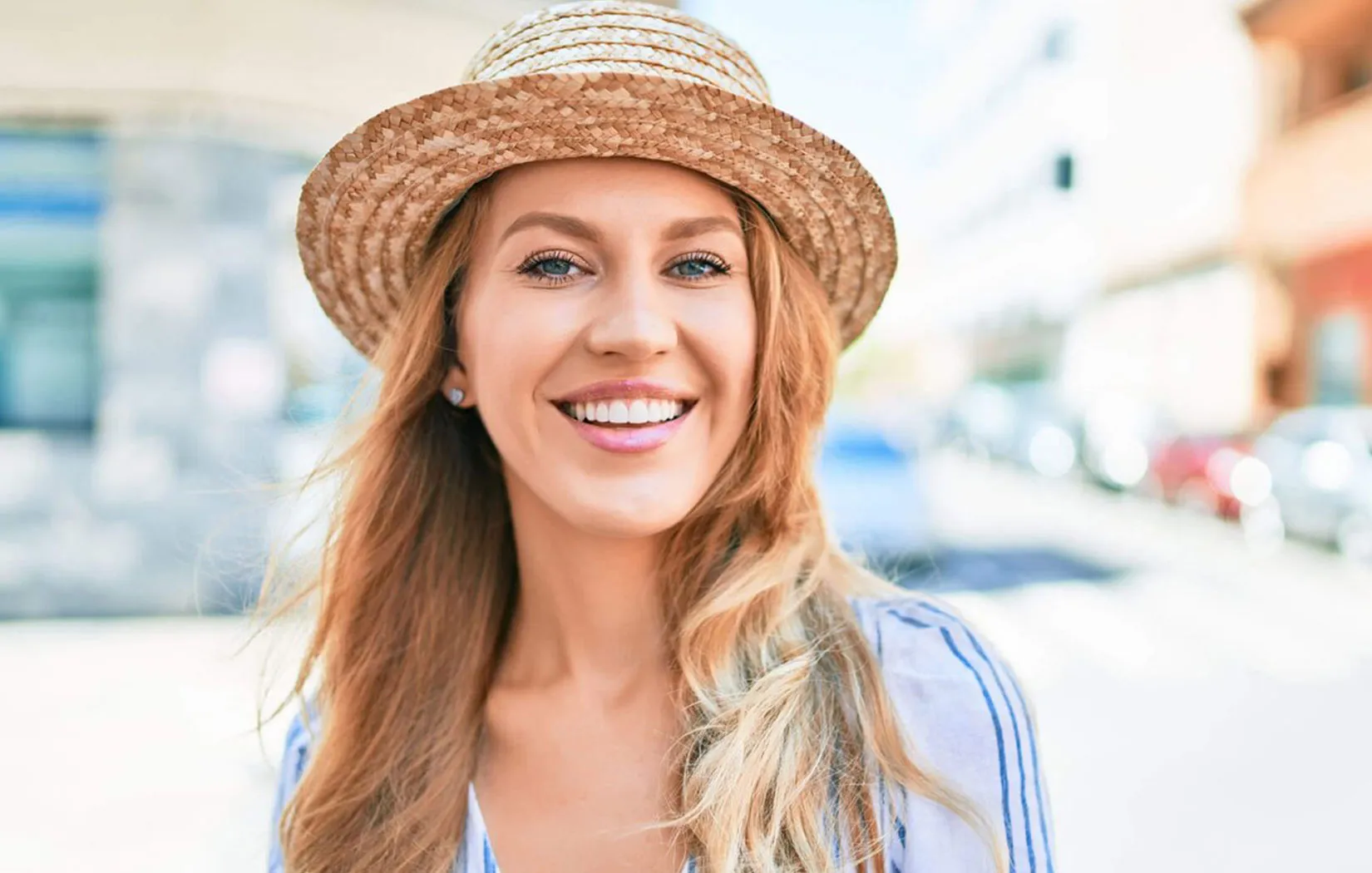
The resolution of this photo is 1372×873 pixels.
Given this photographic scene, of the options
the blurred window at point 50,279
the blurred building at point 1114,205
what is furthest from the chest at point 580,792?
the blurred building at point 1114,205

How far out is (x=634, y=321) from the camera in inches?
55.5

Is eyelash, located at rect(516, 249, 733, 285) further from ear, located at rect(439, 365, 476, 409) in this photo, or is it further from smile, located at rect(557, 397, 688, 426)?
ear, located at rect(439, 365, 476, 409)

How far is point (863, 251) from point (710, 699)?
29.9 inches

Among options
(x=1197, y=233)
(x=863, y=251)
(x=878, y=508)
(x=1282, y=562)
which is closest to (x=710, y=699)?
(x=863, y=251)

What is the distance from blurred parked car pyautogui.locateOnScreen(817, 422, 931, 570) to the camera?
24.2 ft

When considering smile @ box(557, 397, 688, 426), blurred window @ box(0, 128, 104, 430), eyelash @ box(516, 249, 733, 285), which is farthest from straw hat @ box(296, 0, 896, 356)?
blurred window @ box(0, 128, 104, 430)

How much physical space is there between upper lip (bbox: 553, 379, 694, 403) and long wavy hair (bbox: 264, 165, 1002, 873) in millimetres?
191

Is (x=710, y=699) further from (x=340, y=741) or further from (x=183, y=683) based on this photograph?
(x=183, y=683)

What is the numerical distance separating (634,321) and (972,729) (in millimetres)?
675

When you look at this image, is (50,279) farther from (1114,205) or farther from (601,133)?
(1114,205)

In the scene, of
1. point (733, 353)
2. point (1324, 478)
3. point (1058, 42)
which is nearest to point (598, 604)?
point (733, 353)

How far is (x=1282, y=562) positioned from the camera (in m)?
10.1

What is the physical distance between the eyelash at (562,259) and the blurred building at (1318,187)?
1758cm

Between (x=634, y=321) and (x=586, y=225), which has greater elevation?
(x=586, y=225)
